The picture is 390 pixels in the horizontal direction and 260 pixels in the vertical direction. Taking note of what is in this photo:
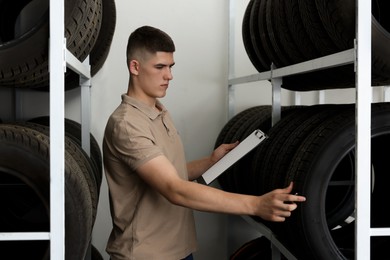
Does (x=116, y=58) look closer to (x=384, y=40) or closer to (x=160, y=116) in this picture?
(x=160, y=116)

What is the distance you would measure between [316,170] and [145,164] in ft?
2.00

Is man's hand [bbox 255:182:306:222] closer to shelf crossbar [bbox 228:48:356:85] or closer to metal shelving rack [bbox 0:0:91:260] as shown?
shelf crossbar [bbox 228:48:356:85]

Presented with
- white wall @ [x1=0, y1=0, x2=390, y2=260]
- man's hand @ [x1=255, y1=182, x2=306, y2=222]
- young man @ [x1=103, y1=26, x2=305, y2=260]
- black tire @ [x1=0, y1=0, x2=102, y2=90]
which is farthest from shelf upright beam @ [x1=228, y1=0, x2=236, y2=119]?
man's hand @ [x1=255, y1=182, x2=306, y2=222]

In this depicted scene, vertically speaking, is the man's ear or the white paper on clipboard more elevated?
the man's ear

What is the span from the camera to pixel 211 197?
5.82 feet

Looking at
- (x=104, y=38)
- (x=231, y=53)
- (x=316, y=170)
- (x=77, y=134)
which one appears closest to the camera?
(x=316, y=170)

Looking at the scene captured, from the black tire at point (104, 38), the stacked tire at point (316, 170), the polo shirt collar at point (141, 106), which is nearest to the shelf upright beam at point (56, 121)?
the polo shirt collar at point (141, 106)

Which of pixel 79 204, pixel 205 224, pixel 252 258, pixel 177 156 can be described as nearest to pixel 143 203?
pixel 177 156

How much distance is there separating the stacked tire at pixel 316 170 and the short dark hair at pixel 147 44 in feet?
2.02

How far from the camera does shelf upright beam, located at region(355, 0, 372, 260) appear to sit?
150 cm

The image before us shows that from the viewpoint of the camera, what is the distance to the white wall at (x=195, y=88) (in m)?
3.27

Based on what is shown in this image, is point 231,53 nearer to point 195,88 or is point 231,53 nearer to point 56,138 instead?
point 195,88

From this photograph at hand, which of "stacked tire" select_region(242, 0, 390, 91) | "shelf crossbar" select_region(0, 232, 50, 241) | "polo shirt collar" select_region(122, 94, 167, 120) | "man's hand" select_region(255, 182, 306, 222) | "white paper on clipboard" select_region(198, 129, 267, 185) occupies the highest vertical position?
"stacked tire" select_region(242, 0, 390, 91)

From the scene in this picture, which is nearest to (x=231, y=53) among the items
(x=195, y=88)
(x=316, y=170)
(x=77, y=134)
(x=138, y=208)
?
(x=195, y=88)
